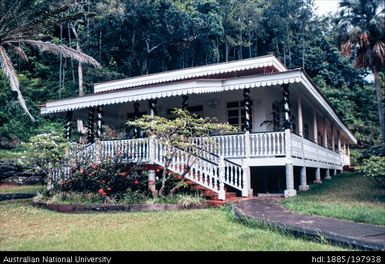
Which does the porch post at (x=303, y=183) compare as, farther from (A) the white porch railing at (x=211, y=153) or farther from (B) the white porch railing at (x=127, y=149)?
(B) the white porch railing at (x=127, y=149)

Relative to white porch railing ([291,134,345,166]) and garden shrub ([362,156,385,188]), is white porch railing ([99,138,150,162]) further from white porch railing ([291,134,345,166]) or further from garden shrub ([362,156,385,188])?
garden shrub ([362,156,385,188])

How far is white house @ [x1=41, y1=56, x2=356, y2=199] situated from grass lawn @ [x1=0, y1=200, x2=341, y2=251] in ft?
10.2

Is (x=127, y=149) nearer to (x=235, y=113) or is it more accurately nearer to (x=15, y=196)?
(x=235, y=113)

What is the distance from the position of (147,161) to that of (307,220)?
675 cm

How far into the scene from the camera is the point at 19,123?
28922 millimetres

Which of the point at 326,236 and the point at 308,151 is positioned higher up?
the point at 308,151

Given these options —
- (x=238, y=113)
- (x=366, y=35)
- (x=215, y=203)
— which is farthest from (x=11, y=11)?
(x=366, y=35)

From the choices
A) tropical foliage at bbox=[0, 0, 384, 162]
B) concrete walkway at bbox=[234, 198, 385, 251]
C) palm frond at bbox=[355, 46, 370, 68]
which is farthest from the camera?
tropical foliage at bbox=[0, 0, 384, 162]

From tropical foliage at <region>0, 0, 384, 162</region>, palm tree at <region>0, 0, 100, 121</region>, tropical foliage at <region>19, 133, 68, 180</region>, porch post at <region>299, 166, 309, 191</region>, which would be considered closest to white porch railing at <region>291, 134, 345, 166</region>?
porch post at <region>299, 166, 309, 191</region>

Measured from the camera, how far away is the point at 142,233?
22.7 feet

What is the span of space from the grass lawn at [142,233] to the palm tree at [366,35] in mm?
16906

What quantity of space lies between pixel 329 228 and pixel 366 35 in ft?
62.8

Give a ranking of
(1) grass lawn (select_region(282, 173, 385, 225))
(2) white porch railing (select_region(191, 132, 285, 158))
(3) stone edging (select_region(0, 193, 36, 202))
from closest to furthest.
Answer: (1) grass lawn (select_region(282, 173, 385, 225))
(2) white porch railing (select_region(191, 132, 285, 158))
(3) stone edging (select_region(0, 193, 36, 202))

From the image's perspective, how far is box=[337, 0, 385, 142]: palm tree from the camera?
73.2 feet
